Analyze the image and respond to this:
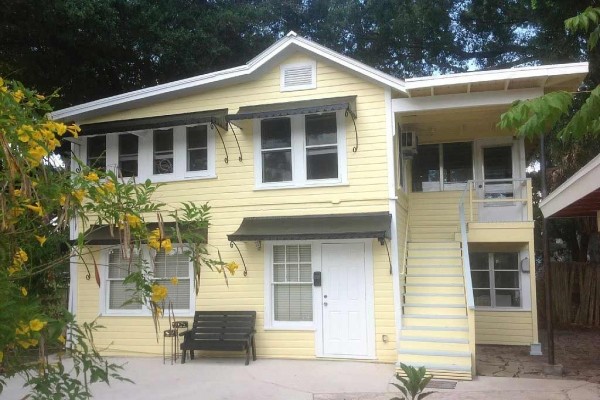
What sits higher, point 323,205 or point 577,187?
point 323,205

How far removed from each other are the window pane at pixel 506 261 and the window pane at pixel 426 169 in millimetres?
2144

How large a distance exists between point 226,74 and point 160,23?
668 centimetres

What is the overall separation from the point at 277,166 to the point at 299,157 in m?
0.50

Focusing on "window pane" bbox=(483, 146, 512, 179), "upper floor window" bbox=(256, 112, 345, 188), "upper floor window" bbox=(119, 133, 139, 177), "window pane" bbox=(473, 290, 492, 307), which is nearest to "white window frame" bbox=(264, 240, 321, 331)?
"upper floor window" bbox=(256, 112, 345, 188)

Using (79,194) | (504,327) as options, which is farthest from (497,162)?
(79,194)

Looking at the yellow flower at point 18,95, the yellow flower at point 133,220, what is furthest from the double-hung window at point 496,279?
the yellow flower at point 18,95

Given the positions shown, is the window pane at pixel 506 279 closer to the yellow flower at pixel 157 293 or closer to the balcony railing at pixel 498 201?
the balcony railing at pixel 498 201

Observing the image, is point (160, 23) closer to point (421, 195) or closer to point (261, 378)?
point (421, 195)

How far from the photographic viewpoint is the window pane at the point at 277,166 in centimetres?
1069

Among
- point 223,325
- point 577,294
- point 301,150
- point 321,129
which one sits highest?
point 321,129

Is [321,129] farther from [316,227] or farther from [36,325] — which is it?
[36,325]

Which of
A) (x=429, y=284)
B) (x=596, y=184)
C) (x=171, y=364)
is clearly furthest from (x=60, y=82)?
(x=596, y=184)

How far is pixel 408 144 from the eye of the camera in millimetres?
11562

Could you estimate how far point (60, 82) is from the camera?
16234mm
